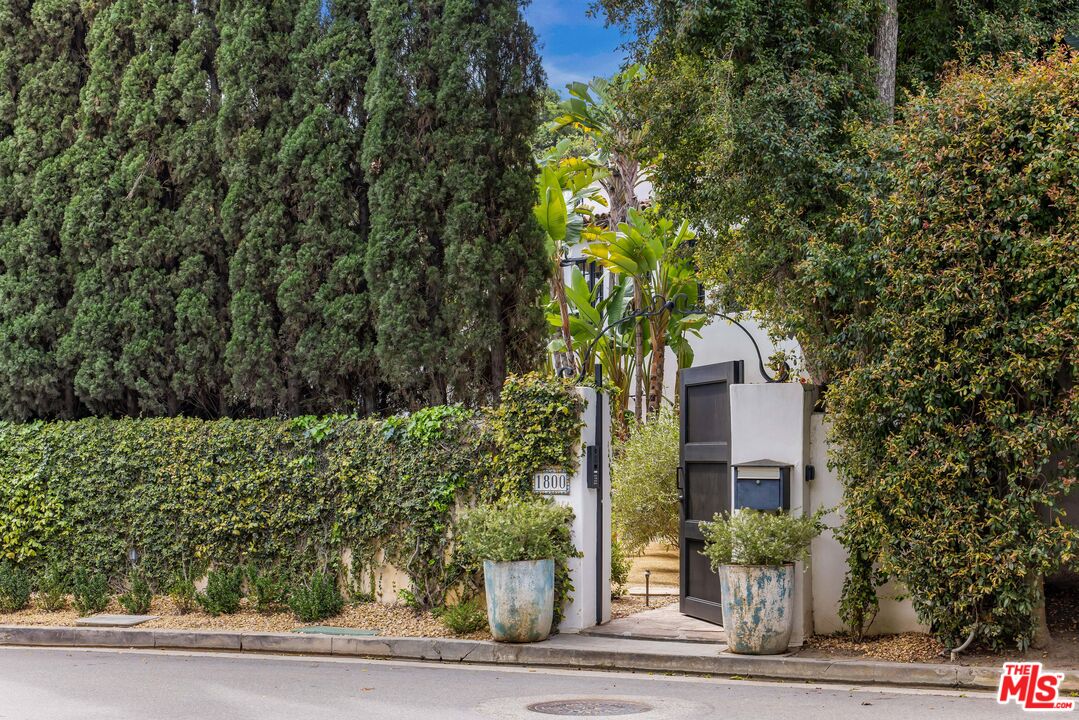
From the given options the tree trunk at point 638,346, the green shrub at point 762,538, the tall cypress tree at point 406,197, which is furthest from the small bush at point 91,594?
the tree trunk at point 638,346

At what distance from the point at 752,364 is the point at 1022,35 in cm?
937

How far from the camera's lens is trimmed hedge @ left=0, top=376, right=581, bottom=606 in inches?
507

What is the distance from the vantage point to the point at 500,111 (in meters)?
14.3

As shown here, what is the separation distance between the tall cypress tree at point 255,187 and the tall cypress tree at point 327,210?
0.67ft

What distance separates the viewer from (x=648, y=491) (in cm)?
1692

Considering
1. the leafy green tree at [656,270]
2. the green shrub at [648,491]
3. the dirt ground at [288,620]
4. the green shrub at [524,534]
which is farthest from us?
the leafy green tree at [656,270]

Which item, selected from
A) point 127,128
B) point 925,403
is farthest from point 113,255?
point 925,403

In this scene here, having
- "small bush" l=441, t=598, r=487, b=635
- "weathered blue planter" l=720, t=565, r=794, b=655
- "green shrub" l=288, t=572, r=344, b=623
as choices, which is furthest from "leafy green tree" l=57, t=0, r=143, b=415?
"weathered blue planter" l=720, t=565, r=794, b=655

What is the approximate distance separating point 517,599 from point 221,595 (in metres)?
4.13

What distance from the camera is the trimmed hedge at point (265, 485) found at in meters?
12.9

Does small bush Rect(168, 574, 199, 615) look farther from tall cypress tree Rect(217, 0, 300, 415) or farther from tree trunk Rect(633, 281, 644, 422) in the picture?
tree trunk Rect(633, 281, 644, 422)

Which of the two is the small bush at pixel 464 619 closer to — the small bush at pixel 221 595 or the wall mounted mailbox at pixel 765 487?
the small bush at pixel 221 595

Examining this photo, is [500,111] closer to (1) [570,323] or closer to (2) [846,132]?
(2) [846,132]

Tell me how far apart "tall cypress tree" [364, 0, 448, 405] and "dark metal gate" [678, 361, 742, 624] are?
3216 mm
